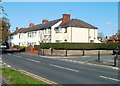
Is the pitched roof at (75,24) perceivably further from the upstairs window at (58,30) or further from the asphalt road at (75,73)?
the asphalt road at (75,73)

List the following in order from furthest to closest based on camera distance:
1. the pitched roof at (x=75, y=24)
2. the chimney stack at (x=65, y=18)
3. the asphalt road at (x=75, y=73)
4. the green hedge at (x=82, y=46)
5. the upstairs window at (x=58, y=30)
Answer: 1. the chimney stack at (x=65, y=18)
2. the upstairs window at (x=58, y=30)
3. the pitched roof at (x=75, y=24)
4. the green hedge at (x=82, y=46)
5. the asphalt road at (x=75, y=73)

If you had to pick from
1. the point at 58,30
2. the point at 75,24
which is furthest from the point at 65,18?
the point at 75,24

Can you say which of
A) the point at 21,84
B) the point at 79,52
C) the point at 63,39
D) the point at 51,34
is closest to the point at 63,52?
the point at 79,52

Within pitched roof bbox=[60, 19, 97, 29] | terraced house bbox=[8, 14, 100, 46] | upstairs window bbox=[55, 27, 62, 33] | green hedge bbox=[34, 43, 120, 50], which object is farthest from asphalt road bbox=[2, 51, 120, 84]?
upstairs window bbox=[55, 27, 62, 33]

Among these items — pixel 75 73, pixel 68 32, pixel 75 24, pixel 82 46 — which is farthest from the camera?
pixel 75 24

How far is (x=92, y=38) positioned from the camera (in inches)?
1961

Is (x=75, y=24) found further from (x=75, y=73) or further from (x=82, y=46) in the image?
(x=75, y=73)

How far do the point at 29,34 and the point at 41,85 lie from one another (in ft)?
184

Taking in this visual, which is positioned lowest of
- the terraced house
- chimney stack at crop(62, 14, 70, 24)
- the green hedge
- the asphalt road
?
the asphalt road

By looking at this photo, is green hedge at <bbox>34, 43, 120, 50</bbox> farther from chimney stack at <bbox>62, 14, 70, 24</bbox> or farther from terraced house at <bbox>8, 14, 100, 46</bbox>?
chimney stack at <bbox>62, 14, 70, 24</bbox>

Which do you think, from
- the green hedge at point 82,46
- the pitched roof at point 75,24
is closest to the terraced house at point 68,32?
the pitched roof at point 75,24

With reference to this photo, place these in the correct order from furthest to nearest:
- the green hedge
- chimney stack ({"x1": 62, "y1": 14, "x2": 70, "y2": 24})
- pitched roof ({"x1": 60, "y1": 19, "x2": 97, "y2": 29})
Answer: chimney stack ({"x1": 62, "y1": 14, "x2": 70, "y2": 24}), pitched roof ({"x1": 60, "y1": 19, "x2": 97, "y2": 29}), the green hedge

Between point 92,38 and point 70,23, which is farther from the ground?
point 70,23

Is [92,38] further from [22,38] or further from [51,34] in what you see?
[22,38]
